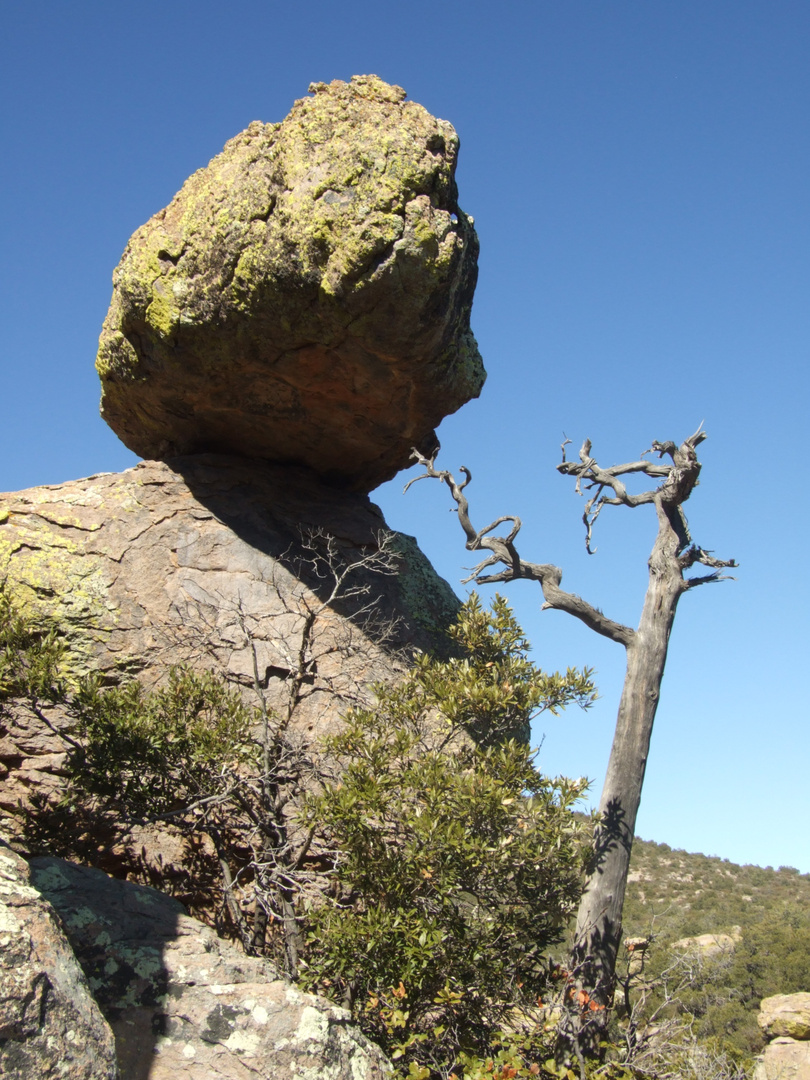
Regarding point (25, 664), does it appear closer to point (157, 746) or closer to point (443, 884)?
point (157, 746)

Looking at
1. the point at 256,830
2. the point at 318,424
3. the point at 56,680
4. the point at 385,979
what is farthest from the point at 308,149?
the point at 385,979

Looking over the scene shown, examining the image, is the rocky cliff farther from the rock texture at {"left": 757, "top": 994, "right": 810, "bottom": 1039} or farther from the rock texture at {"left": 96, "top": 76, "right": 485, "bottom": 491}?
the rock texture at {"left": 757, "top": 994, "right": 810, "bottom": 1039}

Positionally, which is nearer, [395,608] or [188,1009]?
[188,1009]

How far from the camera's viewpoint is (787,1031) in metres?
17.3

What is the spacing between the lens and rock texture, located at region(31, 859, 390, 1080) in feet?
15.2

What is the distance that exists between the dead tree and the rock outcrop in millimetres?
12003

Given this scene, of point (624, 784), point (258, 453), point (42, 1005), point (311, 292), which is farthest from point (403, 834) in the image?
point (258, 453)

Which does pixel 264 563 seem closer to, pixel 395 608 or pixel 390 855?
pixel 395 608

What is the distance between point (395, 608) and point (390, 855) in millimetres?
3593

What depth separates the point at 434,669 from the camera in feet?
24.9

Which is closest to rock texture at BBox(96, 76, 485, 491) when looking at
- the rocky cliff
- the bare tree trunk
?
the rocky cliff

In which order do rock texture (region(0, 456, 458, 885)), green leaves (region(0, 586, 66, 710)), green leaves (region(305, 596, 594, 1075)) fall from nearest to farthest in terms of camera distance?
green leaves (region(305, 596, 594, 1075)) < green leaves (region(0, 586, 66, 710)) < rock texture (region(0, 456, 458, 885))

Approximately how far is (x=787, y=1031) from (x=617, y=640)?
45.6ft

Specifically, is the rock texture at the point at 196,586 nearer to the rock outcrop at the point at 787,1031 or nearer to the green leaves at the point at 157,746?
the green leaves at the point at 157,746
